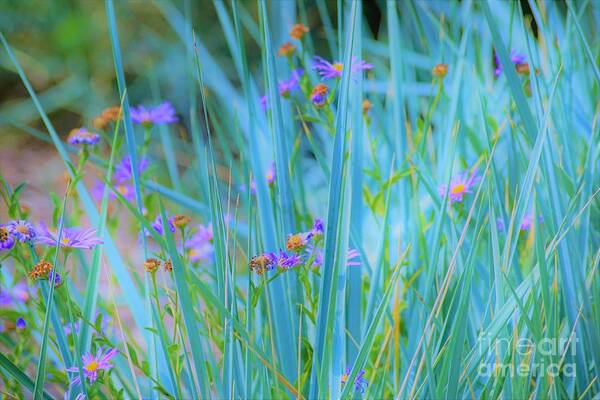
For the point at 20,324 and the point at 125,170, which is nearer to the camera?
the point at 20,324

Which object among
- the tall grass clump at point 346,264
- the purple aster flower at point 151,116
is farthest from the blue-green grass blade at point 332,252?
the purple aster flower at point 151,116

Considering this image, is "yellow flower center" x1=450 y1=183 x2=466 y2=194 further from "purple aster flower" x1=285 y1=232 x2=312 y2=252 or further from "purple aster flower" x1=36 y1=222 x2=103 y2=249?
"purple aster flower" x1=36 y1=222 x2=103 y2=249

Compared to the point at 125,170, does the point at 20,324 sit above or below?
below

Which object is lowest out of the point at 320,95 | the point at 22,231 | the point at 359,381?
the point at 359,381

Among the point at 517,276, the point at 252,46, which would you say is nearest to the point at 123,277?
the point at 517,276

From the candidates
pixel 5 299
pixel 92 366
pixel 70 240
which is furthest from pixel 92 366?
pixel 5 299

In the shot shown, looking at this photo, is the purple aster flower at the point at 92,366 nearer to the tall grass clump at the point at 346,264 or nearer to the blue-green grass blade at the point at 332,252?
the tall grass clump at the point at 346,264

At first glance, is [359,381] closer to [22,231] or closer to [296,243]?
[296,243]

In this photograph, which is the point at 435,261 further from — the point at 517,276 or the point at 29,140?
the point at 29,140
